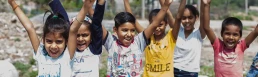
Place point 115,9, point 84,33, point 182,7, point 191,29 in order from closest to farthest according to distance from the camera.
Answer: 1. point 84,33
2. point 182,7
3. point 191,29
4. point 115,9

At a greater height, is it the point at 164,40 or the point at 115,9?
the point at 115,9

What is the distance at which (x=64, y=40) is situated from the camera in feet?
10.5

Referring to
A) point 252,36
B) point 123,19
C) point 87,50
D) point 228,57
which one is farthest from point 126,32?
point 252,36

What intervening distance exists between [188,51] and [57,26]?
1525mm

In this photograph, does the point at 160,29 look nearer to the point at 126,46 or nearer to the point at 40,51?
the point at 126,46

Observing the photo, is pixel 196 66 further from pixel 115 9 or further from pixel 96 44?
pixel 115 9

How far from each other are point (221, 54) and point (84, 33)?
128 cm

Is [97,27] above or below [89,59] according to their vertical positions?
above

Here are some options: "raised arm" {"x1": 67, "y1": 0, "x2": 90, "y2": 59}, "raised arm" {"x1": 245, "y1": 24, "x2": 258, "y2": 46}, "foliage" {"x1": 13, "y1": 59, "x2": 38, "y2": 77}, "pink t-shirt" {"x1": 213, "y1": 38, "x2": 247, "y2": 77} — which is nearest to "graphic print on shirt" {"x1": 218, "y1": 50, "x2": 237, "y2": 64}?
"pink t-shirt" {"x1": 213, "y1": 38, "x2": 247, "y2": 77}

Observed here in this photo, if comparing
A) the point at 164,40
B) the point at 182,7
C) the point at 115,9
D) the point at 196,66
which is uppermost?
the point at 115,9

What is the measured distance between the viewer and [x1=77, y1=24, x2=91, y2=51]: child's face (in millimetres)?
3463

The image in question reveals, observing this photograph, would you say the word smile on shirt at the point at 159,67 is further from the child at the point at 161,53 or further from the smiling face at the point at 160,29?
the smiling face at the point at 160,29

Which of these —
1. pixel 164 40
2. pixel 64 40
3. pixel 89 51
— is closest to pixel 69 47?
pixel 64 40

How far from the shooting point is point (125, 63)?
3.61 meters
